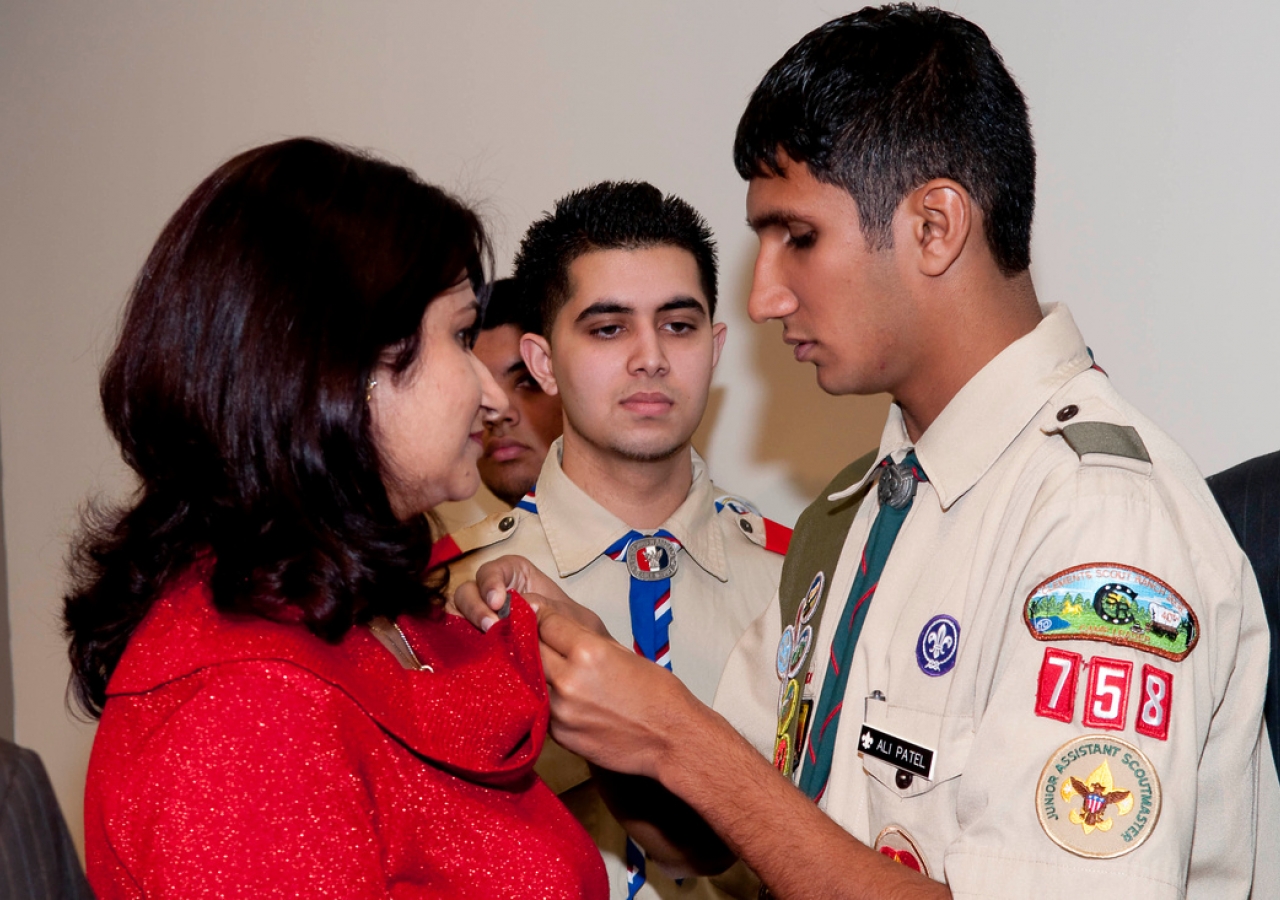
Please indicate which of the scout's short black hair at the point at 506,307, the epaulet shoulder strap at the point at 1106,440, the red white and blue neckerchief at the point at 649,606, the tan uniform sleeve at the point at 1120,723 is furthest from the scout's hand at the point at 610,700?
the scout's short black hair at the point at 506,307

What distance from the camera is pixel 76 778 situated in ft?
10.9

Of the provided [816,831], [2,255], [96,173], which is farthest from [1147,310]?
[2,255]

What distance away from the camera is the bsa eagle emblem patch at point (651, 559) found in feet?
6.57

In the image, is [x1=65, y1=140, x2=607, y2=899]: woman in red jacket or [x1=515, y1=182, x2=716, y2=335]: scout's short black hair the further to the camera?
[x1=515, y1=182, x2=716, y2=335]: scout's short black hair

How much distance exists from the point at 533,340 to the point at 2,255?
2.38 metres

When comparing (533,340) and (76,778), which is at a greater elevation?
(533,340)

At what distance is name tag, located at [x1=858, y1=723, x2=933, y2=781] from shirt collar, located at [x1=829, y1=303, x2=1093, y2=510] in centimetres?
26

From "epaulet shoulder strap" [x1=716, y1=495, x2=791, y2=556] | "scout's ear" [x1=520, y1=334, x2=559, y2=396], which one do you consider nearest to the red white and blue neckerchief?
"epaulet shoulder strap" [x1=716, y1=495, x2=791, y2=556]

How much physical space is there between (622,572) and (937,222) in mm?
943

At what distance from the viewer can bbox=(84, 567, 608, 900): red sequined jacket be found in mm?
883

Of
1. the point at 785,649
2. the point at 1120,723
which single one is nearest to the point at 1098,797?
the point at 1120,723

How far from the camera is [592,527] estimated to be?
80.1 inches

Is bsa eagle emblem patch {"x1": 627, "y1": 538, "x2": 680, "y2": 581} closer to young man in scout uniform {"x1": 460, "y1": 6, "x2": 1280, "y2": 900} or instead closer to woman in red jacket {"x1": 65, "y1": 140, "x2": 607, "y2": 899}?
young man in scout uniform {"x1": 460, "y1": 6, "x2": 1280, "y2": 900}

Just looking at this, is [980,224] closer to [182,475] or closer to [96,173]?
[182,475]
